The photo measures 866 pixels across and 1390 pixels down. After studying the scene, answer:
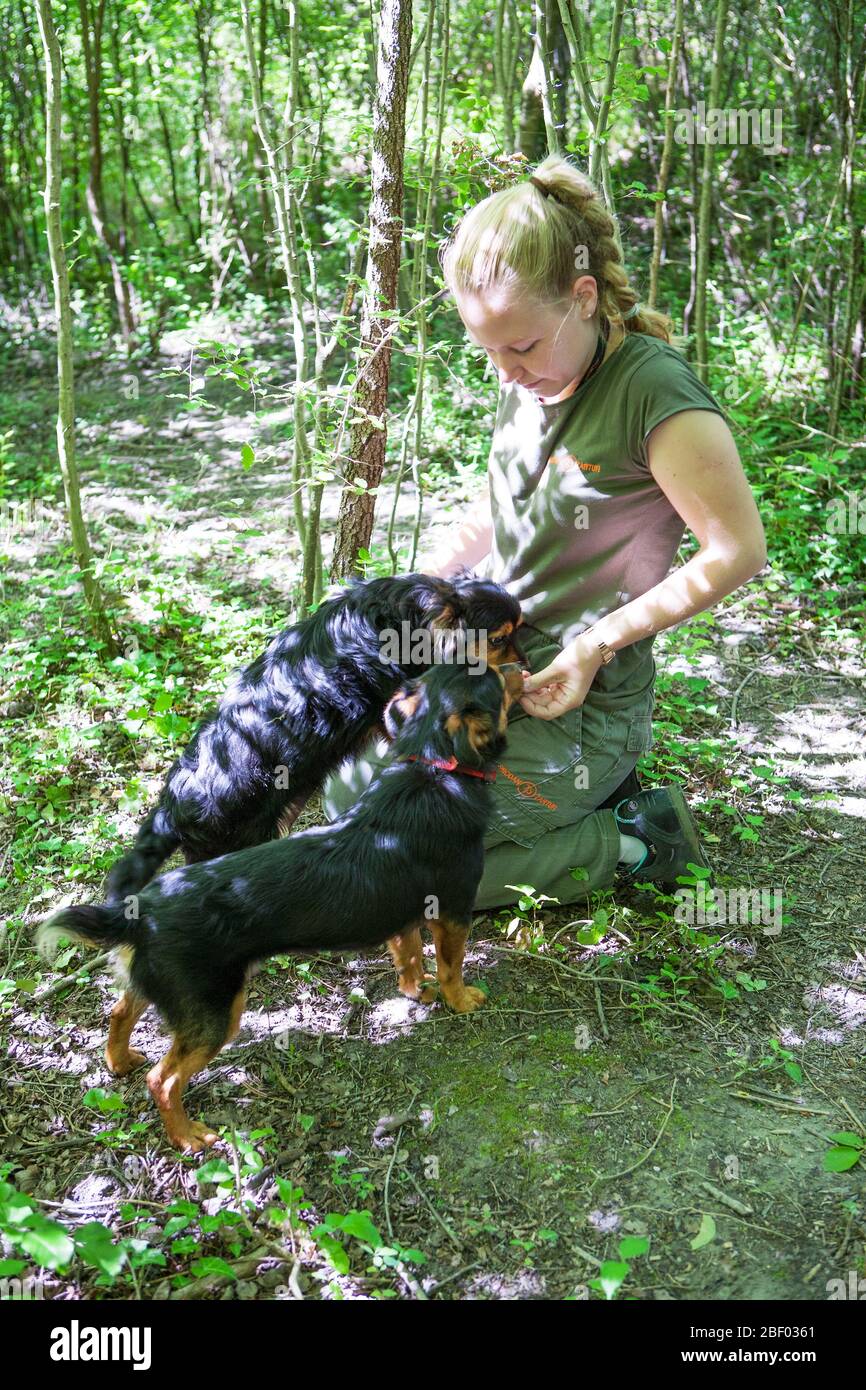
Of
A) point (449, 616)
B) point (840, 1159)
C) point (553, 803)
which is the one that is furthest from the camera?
point (553, 803)

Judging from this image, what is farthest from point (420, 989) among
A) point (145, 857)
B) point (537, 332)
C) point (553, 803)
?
point (537, 332)

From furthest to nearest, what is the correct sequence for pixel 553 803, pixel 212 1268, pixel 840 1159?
pixel 553 803 → pixel 840 1159 → pixel 212 1268

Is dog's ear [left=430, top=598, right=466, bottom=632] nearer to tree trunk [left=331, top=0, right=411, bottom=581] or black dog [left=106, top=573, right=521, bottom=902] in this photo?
black dog [left=106, top=573, right=521, bottom=902]

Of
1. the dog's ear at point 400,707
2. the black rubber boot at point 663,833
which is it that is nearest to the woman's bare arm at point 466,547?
the dog's ear at point 400,707

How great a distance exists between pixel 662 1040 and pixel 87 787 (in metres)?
2.65

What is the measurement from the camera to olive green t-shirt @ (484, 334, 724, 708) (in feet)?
10.1

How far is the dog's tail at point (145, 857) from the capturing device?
10.5 feet

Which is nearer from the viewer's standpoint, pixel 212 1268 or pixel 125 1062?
pixel 212 1268

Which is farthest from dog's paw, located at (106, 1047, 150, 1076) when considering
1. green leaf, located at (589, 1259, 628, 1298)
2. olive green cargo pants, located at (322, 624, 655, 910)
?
green leaf, located at (589, 1259, 628, 1298)

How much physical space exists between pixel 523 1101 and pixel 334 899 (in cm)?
80

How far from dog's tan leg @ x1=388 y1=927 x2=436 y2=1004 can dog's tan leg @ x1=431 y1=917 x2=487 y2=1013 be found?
10cm

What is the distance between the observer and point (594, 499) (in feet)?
10.8

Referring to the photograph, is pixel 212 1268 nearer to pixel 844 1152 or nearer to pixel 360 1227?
pixel 360 1227
